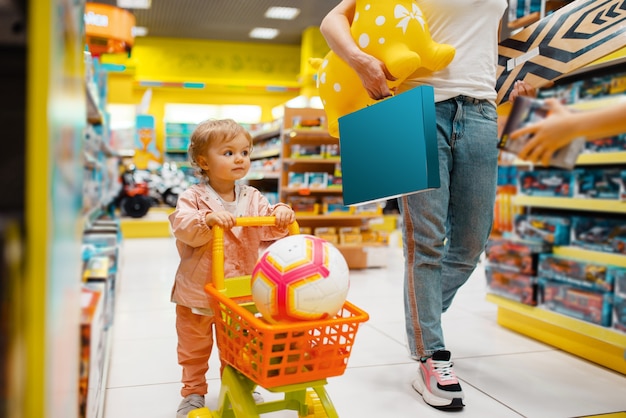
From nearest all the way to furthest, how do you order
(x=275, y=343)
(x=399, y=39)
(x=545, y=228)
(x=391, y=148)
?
1. (x=275, y=343)
2. (x=391, y=148)
3. (x=399, y=39)
4. (x=545, y=228)

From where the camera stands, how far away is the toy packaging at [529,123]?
0.83 m

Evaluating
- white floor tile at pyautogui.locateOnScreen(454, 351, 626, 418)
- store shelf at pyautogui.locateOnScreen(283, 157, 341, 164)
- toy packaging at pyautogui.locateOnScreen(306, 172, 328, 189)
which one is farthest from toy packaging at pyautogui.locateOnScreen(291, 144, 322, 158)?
white floor tile at pyautogui.locateOnScreen(454, 351, 626, 418)

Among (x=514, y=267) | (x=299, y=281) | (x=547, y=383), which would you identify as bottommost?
(x=547, y=383)

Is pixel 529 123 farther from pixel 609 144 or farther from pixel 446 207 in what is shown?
pixel 609 144

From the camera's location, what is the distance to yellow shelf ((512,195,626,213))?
2.29 meters

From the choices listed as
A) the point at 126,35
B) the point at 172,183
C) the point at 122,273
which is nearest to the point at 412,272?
the point at 122,273

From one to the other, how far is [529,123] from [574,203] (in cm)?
189

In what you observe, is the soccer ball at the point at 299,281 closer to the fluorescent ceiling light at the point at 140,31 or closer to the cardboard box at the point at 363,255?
the cardboard box at the point at 363,255

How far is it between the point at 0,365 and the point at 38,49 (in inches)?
11.4

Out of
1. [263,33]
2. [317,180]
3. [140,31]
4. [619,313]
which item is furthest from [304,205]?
[140,31]

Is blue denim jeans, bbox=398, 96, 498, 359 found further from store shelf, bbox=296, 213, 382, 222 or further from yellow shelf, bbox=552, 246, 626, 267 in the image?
store shelf, bbox=296, 213, 382, 222

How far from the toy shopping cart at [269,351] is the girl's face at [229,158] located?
0.23 m

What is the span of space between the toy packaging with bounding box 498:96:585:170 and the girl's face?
3.00 ft

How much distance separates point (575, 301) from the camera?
2434 mm
